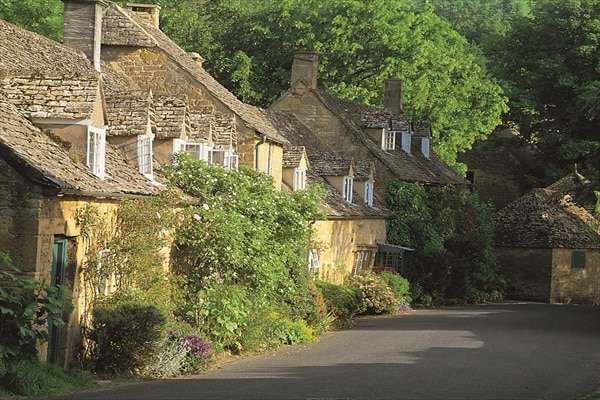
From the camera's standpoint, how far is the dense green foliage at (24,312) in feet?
57.7

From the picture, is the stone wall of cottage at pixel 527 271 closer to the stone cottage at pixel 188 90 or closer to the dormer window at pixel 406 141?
the dormer window at pixel 406 141

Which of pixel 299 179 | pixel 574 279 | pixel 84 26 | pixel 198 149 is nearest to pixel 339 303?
pixel 299 179

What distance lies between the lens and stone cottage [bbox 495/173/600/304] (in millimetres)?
57281

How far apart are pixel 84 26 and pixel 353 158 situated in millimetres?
23506

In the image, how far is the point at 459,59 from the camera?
6050 cm

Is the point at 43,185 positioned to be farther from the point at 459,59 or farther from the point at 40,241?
the point at 459,59

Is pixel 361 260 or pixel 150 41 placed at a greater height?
pixel 150 41

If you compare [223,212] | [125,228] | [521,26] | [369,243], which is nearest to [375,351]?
[223,212]

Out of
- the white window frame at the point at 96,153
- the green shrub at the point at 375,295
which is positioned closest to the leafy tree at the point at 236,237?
the white window frame at the point at 96,153

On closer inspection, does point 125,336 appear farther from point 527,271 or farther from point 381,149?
point 527,271

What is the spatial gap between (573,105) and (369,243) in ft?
66.2

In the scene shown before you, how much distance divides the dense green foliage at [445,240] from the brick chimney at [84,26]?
23801 mm

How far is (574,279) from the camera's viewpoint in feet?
190

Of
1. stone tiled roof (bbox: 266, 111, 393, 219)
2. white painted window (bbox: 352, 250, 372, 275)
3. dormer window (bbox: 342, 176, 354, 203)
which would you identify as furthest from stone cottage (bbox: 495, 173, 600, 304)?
dormer window (bbox: 342, 176, 354, 203)
